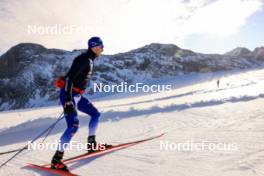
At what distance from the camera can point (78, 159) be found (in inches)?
237

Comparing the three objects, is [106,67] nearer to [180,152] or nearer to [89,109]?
[89,109]

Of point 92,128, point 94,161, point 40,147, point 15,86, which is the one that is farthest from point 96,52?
point 15,86

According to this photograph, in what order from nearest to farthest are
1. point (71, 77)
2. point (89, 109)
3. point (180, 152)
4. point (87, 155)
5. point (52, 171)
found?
point (52, 171)
point (71, 77)
point (180, 152)
point (87, 155)
point (89, 109)

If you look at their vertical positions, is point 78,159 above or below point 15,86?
below

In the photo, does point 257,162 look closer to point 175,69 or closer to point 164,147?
point 164,147

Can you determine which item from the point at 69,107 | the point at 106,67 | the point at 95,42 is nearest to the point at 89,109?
the point at 69,107

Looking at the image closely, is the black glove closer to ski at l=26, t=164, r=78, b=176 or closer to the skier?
the skier

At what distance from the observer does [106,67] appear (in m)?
128

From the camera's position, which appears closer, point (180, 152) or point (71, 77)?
point (71, 77)

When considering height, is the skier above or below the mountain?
below

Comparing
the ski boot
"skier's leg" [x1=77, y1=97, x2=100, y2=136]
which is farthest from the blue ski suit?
"skier's leg" [x1=77, y1=97, x2=100, y2=136]

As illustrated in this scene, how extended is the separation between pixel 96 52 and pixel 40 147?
3283 mm

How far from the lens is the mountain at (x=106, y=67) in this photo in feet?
398

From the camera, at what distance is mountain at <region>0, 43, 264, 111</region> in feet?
398
